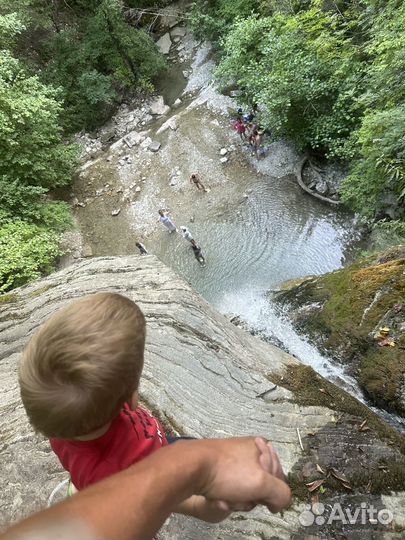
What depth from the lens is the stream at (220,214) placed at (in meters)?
12.4

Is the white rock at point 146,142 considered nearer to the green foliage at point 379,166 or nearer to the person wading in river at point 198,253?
the person wading in river at point 198,253

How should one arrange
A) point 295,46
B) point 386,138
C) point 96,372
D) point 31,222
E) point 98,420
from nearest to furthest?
point 96,372, point 98,420, point 386,138, point 295,46, point 31,222

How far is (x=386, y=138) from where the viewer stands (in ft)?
29.8

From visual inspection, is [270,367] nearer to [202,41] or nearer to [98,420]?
[98,420]

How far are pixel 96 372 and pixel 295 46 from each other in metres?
14.7

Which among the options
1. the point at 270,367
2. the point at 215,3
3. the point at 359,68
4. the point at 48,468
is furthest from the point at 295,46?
the point at 48,468

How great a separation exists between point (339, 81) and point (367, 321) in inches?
351

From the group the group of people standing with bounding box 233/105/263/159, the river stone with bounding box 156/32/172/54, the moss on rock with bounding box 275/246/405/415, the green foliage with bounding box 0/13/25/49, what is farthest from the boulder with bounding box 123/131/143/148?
the moss on rock with bounding box 275/246/405/415

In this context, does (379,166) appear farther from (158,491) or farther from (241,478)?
(158,491)

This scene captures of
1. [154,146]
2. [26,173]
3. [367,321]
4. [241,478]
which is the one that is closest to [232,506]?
[241,478]

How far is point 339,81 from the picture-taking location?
12414 mm

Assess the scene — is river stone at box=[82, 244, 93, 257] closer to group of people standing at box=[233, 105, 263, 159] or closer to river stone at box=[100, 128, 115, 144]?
river stone at box=[100, 128, 115, 144]

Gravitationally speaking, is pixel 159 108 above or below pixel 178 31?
below

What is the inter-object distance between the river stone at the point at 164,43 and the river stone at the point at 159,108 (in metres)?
4.22
